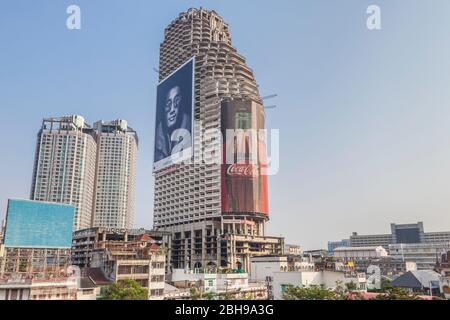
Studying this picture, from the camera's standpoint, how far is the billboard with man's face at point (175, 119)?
57.1 m

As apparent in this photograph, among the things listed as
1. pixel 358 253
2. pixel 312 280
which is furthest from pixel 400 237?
pixel 312 280

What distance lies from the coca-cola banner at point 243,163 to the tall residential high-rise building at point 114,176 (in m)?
34.9

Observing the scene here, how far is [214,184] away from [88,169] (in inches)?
1194

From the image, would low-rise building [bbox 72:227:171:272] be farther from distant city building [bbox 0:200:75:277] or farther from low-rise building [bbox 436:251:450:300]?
low-rise building [bbox 436:251:450:300]

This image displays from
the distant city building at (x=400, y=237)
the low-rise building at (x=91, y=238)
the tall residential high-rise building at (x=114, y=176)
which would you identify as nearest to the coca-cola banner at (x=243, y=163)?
the low-rise building at (x=91, y=238)

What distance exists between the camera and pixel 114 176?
81.1 m

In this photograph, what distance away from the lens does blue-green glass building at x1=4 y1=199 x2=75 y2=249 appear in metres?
28.3

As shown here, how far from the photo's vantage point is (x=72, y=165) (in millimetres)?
69688

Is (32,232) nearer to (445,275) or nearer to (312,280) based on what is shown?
(312,280)

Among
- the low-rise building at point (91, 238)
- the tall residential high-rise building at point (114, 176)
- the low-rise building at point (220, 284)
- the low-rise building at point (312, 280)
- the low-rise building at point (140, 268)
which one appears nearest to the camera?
the low-rise building at point (140, 268)

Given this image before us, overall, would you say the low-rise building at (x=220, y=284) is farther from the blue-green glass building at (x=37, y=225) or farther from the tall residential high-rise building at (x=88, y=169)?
the tall residential high-rise building at (x=88, y=169)

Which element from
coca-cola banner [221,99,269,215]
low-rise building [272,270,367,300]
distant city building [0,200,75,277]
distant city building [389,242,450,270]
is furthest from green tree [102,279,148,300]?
distant city building [389,242,450,270]
